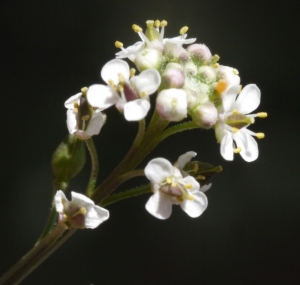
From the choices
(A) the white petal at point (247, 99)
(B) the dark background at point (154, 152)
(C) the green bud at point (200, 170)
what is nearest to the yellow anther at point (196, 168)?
(C) the green bud at point (200, 170)

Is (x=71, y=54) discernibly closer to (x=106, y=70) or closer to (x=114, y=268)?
(x=114, y=268)

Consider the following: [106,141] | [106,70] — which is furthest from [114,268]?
[106,70]

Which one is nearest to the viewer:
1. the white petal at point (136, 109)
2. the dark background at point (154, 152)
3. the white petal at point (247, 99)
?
the white petal at point (136, 109)

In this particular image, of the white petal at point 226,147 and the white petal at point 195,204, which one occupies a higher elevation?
the white petal at point 226,147

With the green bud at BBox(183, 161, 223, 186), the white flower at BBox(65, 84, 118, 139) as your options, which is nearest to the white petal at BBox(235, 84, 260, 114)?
the green bud at BBox(183, 161, 223, 186)

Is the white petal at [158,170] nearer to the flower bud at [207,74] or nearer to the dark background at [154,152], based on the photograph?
the flower bud at [207,74]

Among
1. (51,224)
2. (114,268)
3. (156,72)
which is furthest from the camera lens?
(114,268)

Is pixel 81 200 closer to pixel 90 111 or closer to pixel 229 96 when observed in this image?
pixel 90 111
